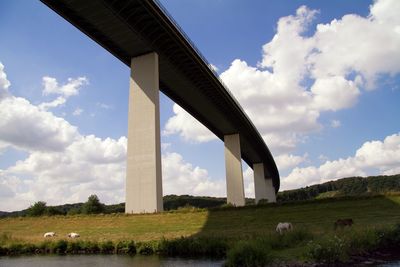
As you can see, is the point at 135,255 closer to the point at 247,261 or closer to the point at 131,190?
the point at 247,261

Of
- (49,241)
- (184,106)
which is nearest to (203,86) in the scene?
(184,106)

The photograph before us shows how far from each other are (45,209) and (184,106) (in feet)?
91.0

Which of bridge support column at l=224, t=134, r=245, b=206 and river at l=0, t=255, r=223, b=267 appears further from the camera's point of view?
bridge support column at l=224, t=134, r=245, b=206

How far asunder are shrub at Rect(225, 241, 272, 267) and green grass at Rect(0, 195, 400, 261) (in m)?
0.04

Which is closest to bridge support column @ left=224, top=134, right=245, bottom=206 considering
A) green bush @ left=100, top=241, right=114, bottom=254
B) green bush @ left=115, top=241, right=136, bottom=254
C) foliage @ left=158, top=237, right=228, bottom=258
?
green bush @ left=100, top=241, right=114, bottom=254

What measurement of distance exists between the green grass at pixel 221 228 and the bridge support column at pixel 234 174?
44.3 metres

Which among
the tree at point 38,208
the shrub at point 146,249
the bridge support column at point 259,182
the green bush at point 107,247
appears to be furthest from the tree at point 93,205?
the bridge support column at point 259,182

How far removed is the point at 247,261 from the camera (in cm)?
1523

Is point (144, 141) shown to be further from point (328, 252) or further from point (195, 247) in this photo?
point (328, 252)

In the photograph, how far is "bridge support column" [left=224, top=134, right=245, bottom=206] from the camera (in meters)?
82.3

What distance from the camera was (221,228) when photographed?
31859mm

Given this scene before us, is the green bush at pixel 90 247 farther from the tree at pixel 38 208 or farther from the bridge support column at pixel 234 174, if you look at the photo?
the bridge support column at pixel 234 174

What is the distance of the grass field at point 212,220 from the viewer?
29.4 meters

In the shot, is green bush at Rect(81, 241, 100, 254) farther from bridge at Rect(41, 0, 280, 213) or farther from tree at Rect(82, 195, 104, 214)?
tree at Rect(82, 195, 104, 214)
